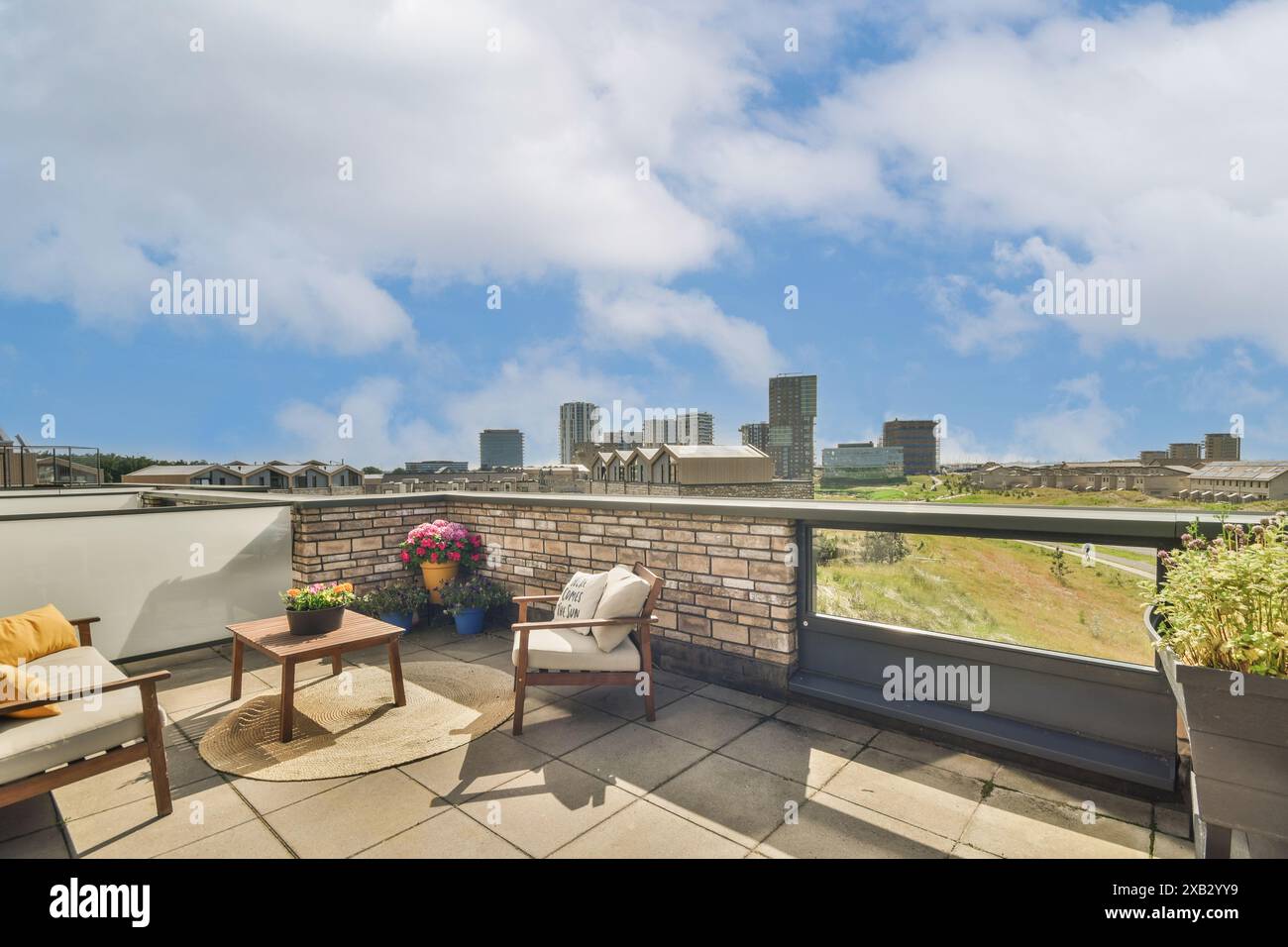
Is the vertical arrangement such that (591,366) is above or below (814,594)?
above

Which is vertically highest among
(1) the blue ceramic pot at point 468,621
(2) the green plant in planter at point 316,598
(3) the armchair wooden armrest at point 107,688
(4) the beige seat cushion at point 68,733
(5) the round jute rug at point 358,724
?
(2) the green plant in planter at point 316,598

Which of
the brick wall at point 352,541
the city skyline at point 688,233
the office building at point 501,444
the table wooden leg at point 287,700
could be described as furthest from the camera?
the office building at point 501,444

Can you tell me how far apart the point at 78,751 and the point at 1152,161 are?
28135 millimetres

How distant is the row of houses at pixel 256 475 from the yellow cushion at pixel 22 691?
213 inches

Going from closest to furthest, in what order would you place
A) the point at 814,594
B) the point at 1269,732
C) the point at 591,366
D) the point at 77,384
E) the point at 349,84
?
the point at 1269,732 → the point at 814,594 → the point at 349,84 → the point at 591,366 → the point at 77,384

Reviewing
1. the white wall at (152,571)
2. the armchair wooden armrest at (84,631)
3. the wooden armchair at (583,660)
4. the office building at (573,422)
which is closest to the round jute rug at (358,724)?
the wooden armchair at (583,660)

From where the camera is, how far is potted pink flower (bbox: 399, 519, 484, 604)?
6090mm

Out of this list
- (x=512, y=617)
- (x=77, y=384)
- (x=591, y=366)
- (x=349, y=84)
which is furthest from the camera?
(x=77, y=384)

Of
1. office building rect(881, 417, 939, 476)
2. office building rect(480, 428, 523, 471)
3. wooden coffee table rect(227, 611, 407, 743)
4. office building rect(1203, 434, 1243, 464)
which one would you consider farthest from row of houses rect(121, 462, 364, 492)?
office building rect(480, 428, 523, 471)

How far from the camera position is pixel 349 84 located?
8.74 meters

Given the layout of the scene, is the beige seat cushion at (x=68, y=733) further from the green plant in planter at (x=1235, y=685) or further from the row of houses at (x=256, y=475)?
the row of houses at (x=256, y=475)

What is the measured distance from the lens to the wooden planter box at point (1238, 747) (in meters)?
1.65
